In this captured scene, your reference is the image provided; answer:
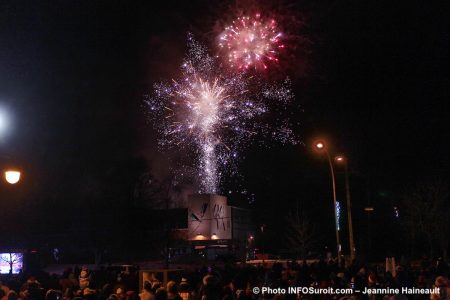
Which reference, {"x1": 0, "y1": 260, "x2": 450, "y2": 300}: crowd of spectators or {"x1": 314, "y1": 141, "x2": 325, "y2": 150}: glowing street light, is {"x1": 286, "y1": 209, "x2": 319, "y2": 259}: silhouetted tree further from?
{"x1": 0, "y1": 260, "x2": 450, "y2": 300}: crowd of spectators

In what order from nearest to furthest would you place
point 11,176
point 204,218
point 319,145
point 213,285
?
point 11,176
point 213,285
point 319,145
point 204,218

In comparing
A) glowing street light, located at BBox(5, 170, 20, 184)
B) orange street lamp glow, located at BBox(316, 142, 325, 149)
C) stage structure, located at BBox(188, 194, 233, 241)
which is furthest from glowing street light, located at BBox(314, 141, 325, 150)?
stage structure, located at BBox(188, 194, 233, 241)

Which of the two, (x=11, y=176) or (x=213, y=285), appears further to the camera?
(x=213, y=285)

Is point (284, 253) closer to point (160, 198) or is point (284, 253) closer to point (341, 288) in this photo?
point (160, 198)

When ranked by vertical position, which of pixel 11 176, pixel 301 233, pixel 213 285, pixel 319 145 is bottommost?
pixel 213 285

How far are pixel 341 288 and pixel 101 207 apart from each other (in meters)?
47.8

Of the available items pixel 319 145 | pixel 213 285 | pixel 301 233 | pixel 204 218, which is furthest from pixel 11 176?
pixel 204 218

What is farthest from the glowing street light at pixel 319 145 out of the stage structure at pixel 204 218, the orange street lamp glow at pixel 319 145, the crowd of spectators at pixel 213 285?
the stage structure at pixel 204 218

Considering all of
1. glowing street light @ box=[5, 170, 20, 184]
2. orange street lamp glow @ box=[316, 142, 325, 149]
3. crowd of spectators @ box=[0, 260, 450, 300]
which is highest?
orange street lamp glow @ box=[316, 142, 325, 149]

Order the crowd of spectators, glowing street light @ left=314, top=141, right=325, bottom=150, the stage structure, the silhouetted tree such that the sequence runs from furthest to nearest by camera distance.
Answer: the stage structure, the silhouetted tree, glowing street light @ left=314, top=141, right=325, bottom=150, the crowd of spectators

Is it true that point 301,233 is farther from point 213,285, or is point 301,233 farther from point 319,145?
point 213,285

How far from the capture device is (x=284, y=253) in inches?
2445

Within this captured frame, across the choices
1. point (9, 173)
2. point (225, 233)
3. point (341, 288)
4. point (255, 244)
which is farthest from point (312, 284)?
point (255, 244)

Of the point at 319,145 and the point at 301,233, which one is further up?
the point at 319,145
